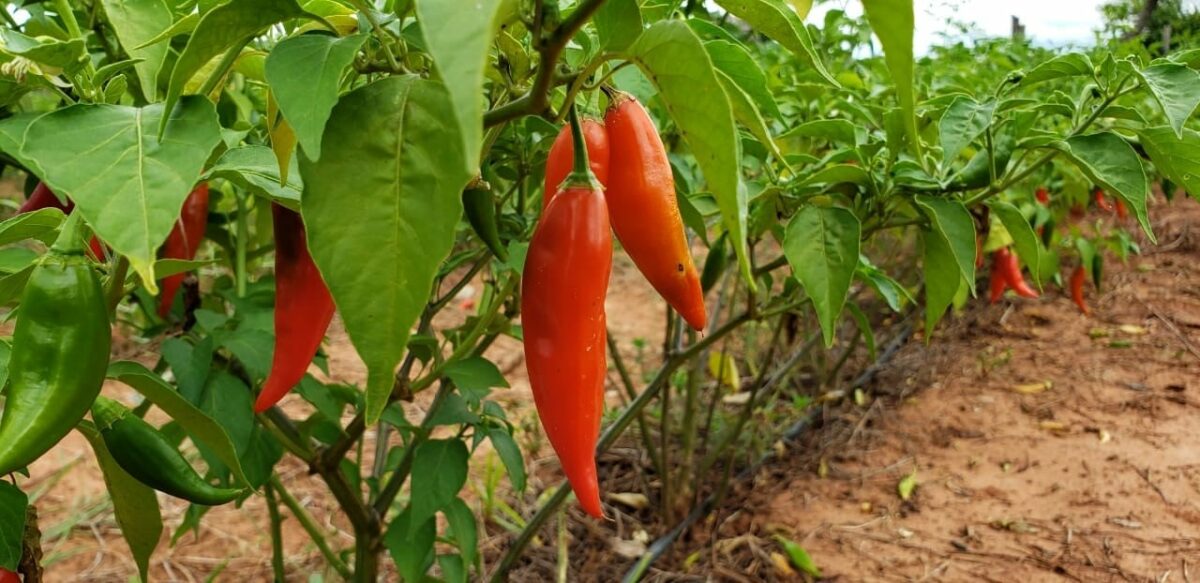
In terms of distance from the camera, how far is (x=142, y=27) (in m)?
0.69

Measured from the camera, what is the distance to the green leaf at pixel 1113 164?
88 centimetres

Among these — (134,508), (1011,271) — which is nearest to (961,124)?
(134,508)

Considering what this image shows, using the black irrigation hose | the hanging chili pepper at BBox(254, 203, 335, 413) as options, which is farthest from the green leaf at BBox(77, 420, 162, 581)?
the black irrigation hose

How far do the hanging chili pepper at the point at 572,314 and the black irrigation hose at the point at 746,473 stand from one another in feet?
4.74

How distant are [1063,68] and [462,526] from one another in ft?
3.31

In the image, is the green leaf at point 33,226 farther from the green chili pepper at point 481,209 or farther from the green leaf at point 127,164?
the green chili pepper at point 481,209

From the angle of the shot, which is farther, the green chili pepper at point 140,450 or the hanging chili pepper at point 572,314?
the green chili pepper at point 140,450

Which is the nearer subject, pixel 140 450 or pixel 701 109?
pixel 701 109

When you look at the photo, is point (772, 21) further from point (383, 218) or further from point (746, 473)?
point (746, 473)

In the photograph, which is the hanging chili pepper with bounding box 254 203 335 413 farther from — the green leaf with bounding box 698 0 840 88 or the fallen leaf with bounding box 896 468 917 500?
the fallen leaf with bounding box 896 468 917 500

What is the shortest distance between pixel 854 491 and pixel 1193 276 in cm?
225

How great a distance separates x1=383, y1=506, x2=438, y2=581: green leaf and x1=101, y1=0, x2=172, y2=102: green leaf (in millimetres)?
732

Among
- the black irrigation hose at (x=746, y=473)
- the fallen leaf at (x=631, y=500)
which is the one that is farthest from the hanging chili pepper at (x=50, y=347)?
the fallen leaf at (x=631, y=500)

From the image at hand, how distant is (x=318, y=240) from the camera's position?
41 centimetres
